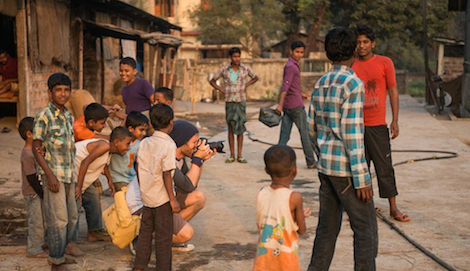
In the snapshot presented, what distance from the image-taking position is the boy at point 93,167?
5340mm

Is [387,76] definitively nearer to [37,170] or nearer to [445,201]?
[445,201]

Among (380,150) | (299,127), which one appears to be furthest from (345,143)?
(299,127)

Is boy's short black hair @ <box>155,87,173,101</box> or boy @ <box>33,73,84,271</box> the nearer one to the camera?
boy @ <box>33,73,84,271</box>

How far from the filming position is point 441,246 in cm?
545

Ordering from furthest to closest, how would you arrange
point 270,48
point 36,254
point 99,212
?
1. point 270,48
2. point 99,212
3. point 36,254

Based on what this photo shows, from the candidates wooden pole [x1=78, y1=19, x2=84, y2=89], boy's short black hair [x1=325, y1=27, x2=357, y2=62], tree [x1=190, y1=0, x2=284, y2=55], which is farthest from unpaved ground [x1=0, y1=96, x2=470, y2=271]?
tree [x1=190, y1=0, x2=284, y2=55]

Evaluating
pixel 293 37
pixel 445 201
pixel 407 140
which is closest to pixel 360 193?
pixel 445 201

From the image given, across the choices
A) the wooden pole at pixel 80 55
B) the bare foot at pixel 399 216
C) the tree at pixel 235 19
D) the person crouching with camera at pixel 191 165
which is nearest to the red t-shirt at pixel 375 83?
the bare foot at pixel 399 216

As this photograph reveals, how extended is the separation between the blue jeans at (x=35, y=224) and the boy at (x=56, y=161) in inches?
13.1

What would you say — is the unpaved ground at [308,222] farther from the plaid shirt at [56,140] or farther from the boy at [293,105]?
the plaid shirt at [56,140]

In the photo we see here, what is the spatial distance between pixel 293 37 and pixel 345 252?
107 feet

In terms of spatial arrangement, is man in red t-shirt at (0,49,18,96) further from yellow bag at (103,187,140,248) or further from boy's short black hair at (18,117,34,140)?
yellow bag at (103,187,140,248)

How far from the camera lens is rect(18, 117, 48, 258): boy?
4996 mm

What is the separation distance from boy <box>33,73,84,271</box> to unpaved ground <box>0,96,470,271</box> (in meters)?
0.33
